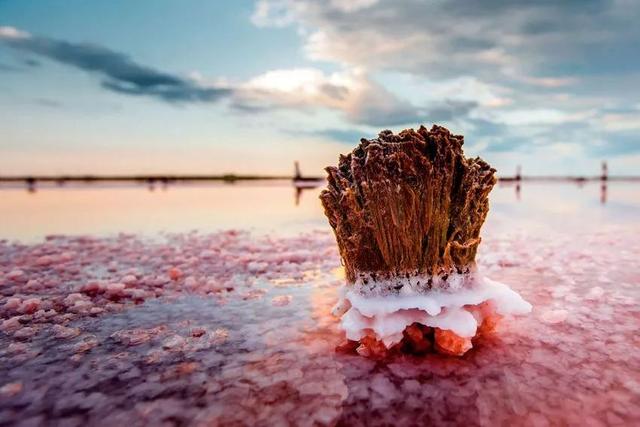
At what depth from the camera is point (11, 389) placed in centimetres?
232

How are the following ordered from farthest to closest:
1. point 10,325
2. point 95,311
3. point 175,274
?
point 175,274 < point 95,311 < point 10,325

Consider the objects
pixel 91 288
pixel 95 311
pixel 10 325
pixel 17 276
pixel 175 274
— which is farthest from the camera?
pixel 175 274

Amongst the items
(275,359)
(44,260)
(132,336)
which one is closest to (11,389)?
(132,336)

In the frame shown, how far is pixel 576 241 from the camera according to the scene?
7.57 metres

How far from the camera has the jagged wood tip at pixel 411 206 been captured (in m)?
2.83

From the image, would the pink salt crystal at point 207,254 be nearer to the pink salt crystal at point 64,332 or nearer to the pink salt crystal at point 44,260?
the pink salt crystal at point 44,260

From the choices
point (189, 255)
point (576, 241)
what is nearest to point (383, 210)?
point (189, 255)

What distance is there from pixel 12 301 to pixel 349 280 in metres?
3.12

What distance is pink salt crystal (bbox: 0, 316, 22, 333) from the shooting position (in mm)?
3264

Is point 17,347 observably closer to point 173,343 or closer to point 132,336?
point 132,336

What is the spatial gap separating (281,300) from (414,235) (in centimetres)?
173

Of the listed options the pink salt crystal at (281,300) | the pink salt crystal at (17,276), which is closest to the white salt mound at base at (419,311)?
the pink salt crystal at (281,300)

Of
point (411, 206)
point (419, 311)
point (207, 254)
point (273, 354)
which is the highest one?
point (411, 206)

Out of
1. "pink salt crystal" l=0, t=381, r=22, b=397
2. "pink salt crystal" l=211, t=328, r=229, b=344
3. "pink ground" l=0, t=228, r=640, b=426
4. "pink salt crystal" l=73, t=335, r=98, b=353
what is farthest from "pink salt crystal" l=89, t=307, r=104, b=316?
"pink salt crystal" l=0, t=381, r=22, b=397
